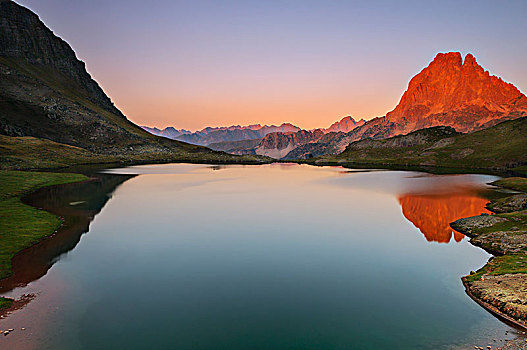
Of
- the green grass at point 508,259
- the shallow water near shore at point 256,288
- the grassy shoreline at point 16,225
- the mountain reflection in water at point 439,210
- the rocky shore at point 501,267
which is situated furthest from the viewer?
the mountain reflection in water at point 439,210

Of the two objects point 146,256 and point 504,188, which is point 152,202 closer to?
point 146,256

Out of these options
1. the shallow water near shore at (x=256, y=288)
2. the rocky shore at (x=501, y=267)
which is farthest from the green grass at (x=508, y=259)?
the shallow water near shore at (x=256, y=288)

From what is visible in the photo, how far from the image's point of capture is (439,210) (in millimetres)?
62875

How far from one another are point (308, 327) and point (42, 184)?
9323 cm

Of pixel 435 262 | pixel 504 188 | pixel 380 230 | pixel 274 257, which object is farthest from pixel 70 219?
pixel 504 188

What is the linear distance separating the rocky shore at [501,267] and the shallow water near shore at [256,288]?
3.90 ft

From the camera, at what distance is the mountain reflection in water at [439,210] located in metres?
46.6

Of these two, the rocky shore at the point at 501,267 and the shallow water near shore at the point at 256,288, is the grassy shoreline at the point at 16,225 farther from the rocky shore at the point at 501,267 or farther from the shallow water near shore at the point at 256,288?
the rocky shore at the point at 501,267

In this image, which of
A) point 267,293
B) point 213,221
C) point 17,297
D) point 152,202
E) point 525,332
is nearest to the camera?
point 525,332

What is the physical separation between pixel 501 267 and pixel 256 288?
24.4 m

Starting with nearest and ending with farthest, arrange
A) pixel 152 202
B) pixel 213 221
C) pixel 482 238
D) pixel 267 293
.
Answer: pixel 267 293, pixel 482 238, pixel 213 221, pixel 152 202

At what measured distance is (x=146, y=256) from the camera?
116 ft

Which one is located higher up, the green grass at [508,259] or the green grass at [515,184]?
the green grass at [515,184]

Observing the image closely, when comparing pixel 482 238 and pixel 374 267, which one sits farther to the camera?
pixel 482 238
